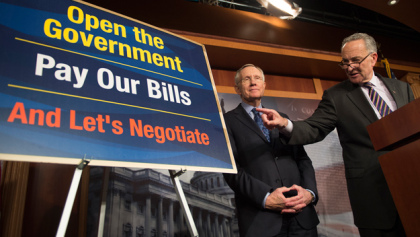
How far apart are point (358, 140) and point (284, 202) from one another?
438mm

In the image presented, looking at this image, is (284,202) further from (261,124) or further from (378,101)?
(378,101)

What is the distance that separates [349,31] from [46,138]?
3416mm

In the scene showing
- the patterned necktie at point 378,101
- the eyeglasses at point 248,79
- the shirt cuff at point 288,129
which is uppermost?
the eyeglasses at point 248,79

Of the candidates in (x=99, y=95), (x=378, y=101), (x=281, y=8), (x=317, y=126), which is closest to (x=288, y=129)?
(x=317, y=126)

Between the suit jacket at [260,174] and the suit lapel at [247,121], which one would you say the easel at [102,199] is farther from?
the suit lapel at [247,121]

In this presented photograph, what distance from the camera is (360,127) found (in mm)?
1424

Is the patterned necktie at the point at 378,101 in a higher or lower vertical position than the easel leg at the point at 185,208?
higher

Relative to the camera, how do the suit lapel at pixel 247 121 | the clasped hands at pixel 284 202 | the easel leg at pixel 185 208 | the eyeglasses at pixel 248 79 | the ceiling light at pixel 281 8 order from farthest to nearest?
the ceiling light at pixel 281 8 → the eyeglasses at pixel 248 79 → the suit lapel at pixel 247 121 → the clasped hands at pixel 284 202 → the easel leg at pixel 185 208

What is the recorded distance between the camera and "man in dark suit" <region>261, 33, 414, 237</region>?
48.7 inches

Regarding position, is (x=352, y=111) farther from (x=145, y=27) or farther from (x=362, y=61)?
(x=145, y=27)

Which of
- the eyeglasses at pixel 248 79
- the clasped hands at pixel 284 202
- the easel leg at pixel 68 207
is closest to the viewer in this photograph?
the easel leg at pixel 68 207

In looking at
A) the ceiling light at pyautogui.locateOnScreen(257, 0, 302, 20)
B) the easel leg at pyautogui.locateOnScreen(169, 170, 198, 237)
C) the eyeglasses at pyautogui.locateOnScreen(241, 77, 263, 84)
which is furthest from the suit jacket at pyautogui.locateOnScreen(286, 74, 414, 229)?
the ceiling light at pyautogui.locateOnScreen(257, 0, 302, 20)

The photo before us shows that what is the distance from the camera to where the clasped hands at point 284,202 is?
54.7 inches

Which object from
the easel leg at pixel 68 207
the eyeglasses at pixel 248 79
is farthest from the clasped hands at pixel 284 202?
the easel leg at pixel 68 207
